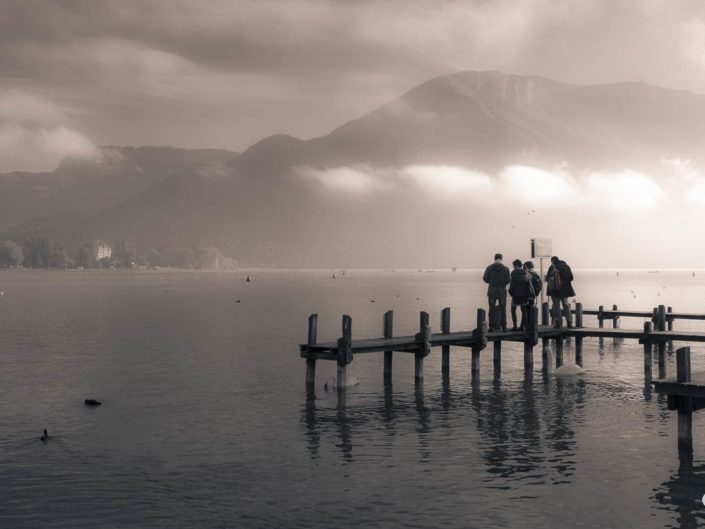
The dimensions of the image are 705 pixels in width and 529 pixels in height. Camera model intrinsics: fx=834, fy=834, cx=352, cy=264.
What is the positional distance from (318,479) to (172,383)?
17963 mm

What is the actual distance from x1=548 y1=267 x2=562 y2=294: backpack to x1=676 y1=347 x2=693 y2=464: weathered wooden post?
1795 cm

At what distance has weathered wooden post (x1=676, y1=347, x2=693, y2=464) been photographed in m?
19.2

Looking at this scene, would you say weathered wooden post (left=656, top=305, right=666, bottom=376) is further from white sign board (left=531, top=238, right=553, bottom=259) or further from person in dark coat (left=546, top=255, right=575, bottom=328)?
white sign board (left=531, top=238, right=553, bottom=259)

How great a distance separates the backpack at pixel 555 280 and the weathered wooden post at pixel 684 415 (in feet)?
58.9

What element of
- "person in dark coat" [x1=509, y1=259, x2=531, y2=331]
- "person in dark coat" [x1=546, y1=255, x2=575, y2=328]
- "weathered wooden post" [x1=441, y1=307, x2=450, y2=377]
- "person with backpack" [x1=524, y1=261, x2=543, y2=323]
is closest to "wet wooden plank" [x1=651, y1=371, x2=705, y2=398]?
"weathered wooden post" [x1=441, y1=307, x2=450, y2=377]

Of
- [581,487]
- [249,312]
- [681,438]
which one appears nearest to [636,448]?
[681,438]

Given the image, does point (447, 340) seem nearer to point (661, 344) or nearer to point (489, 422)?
point (489, 422)

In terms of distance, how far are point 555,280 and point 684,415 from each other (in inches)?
714

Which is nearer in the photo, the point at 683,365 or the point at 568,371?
the point at 683,365

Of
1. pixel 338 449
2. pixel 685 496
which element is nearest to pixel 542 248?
pixel 338 449

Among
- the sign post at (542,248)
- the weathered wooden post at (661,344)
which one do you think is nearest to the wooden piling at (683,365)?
the weathered wooden post at (661,344)

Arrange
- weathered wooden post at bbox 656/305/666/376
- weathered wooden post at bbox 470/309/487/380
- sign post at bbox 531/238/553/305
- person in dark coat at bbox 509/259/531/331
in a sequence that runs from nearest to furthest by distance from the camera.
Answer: weathered wooden post at bbox 470/309/487/380 → person in dark coat at bbox 509/259/531/331 → weathered wooden post at bbox 656/305/666/376 → sign post at bbox 531/238/553/305

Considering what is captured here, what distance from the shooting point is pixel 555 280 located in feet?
124

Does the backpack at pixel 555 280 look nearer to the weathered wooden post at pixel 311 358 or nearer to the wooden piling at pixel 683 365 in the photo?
the weathered wooden post at pixel 311 358
